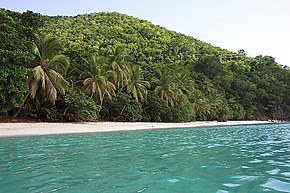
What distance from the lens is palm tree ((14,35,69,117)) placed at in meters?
26.3

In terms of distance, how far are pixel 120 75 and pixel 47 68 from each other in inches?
418

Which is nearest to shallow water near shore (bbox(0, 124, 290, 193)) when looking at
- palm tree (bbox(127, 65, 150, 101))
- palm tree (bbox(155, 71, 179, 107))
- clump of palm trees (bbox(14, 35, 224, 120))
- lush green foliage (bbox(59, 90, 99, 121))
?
clump of palm trees (bbox(14, 35, 224, 120))

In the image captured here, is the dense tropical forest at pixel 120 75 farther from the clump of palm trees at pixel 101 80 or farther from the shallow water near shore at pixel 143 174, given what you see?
the shallow water near shore at pixel 143 174

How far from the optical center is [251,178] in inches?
246

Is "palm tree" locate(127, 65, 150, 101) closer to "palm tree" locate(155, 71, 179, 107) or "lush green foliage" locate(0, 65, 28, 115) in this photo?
"palm tree" locate(155, 71, 179, 107)

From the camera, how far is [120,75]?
36.3 metres

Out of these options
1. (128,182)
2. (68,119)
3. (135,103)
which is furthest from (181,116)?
(128,182)

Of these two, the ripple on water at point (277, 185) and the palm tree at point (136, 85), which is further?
the palm tree at point (136, 85)

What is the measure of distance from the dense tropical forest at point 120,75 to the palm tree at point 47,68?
0.09 metres

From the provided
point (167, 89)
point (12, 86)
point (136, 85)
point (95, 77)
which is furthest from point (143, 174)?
point (167, 89)

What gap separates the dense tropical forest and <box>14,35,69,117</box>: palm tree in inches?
3.4

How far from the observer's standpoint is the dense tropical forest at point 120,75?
26.3 meters

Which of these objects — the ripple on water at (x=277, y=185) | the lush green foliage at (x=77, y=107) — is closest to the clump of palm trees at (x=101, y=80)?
the lush green foliage at (x=77, y=107)

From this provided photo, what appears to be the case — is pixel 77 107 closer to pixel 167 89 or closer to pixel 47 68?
pixel 47 68
